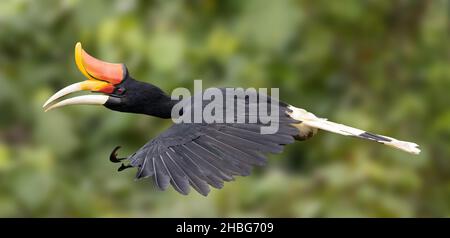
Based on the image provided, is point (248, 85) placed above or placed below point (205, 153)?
above

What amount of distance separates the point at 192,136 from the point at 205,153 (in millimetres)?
79

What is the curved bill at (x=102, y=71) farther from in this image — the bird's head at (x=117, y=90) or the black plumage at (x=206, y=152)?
the black plumage at (x=206, y=152)

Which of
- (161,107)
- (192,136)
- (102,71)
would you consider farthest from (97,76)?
(192,136)

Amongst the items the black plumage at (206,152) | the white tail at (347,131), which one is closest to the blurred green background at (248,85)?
the white tail at (347,131)

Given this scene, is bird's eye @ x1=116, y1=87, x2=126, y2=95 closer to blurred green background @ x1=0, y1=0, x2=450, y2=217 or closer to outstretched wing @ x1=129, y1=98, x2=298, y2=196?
outstretched wing @ x1=129, y1=98, x2=298, y2=196

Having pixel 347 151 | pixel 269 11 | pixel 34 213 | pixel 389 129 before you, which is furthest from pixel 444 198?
pixel 34 213

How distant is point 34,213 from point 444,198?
218 centimetres

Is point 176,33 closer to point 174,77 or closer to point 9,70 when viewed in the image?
point 174,77

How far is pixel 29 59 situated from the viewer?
17.8 feet

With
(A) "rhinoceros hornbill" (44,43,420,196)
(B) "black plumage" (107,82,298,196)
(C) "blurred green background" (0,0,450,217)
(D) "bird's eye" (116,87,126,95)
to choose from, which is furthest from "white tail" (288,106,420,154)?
(C) "blurred green background" (0,0,450,217)

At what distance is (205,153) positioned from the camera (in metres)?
3.23

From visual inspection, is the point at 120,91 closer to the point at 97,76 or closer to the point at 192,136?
the point at 97,76

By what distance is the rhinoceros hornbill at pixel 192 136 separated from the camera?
10.3ft

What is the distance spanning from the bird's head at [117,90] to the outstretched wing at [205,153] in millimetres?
182
